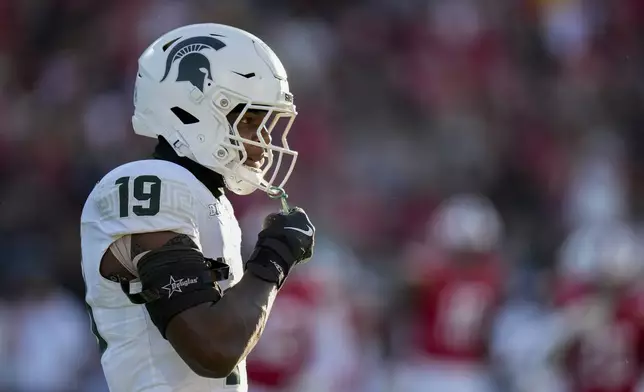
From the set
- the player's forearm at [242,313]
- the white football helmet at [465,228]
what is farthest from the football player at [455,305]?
the player's forearm at [242,313]

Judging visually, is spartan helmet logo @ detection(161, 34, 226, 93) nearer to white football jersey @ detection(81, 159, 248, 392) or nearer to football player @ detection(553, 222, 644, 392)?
white football jersey @ detection(81, 159, 248, 392)

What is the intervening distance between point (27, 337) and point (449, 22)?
424cm

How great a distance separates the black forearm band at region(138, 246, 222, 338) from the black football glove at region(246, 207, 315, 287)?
123 mm

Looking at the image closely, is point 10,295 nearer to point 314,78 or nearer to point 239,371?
point 314,78

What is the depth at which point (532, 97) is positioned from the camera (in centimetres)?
1004

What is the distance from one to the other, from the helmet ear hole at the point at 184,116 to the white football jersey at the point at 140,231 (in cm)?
14

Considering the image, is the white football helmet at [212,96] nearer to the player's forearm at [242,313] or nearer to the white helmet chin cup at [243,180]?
the white helmet chin cup at [243,180]

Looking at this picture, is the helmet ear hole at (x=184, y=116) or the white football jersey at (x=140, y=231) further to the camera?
the helmet ear hole at (x=184, y=116)

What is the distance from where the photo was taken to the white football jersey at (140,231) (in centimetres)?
271

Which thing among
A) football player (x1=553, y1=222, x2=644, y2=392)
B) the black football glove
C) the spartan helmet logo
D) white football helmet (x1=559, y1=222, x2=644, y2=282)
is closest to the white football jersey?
the black football glove

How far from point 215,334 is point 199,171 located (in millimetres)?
489

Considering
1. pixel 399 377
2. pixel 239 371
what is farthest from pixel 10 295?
pixel 239 371

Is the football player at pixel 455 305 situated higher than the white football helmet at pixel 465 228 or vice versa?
the white football helmet at pixel 465 228

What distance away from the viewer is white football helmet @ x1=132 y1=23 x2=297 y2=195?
9.59 ft
